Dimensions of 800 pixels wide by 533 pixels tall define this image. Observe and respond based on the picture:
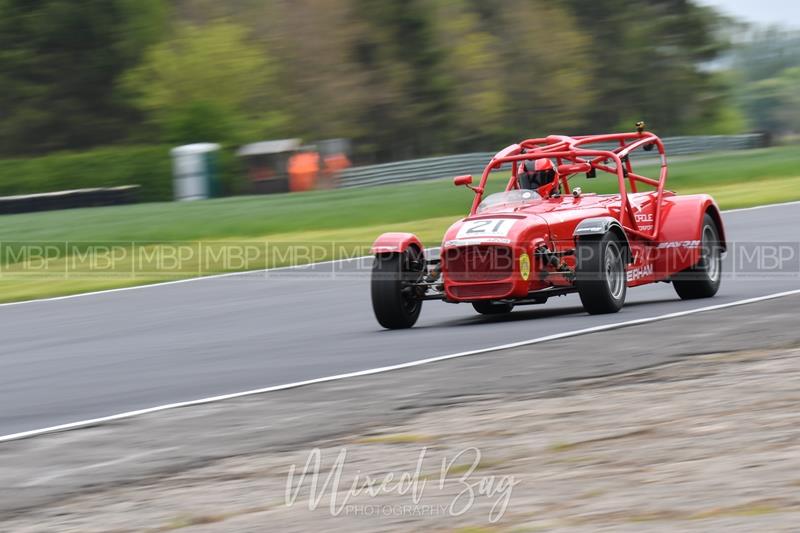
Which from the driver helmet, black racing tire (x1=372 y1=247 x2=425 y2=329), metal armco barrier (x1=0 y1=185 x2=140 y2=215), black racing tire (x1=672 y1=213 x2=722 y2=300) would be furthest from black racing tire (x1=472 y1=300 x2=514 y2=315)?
metal armco barrier (x1=0 y1=185 x2=140 y2=215)

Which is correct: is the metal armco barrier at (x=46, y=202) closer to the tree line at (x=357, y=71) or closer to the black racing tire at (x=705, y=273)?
the tree line at (x=357, y=71)

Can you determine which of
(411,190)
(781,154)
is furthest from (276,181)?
(781,154)

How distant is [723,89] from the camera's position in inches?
2494

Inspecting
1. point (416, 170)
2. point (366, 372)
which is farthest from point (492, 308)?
point (416, 170)

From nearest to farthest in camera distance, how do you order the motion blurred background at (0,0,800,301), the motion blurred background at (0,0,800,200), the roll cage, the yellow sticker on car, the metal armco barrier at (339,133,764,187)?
the yellow sticker on car, the roll cage, the motion blurred background at (0,0,800,301), the metal armco barrier at (339,133,764,187), the motion blurred background at (0,0,800,200)

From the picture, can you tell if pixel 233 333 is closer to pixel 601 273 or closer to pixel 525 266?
pixel 525 266

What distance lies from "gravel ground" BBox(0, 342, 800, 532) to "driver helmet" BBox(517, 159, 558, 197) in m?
4.83

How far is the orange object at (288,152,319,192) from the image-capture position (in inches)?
1431

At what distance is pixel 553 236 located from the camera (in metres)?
11.5

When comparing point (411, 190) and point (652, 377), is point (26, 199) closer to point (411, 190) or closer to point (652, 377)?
point (411, 190)

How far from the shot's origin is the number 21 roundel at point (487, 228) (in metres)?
11.3

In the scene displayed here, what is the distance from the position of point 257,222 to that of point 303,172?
11.7 m

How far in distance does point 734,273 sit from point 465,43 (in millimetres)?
44003

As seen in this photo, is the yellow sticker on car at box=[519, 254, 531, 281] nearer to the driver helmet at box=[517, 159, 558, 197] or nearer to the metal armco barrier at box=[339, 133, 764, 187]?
the driver helmet at box=[517, 159, 558, 197]
